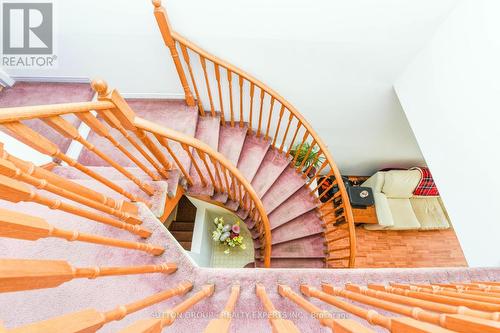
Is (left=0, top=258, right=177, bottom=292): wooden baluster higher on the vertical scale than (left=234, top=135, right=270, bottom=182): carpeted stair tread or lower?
lower

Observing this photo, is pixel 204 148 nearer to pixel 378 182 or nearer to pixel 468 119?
pixel 468 119

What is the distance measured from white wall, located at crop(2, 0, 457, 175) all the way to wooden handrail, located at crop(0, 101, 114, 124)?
4.65ft

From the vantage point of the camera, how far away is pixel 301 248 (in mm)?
3105

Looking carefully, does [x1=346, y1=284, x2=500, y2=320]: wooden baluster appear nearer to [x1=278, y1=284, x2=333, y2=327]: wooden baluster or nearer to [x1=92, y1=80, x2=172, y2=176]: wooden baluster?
[x1=278, y1=284, x2=333, y2=327]: wooden baluster

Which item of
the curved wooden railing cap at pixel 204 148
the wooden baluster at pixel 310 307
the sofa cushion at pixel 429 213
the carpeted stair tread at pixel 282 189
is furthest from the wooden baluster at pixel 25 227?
the sofa cushion at pixel 429 213

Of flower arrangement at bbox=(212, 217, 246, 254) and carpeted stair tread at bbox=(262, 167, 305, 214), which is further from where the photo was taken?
flower arrangement at bbox=(212, 217, 246, 254)

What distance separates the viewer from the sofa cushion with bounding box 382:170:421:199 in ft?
14.5

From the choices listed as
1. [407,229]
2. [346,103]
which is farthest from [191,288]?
[407,229]

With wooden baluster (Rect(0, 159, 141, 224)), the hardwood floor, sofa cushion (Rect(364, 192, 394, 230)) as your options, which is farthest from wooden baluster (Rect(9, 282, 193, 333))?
sofa cushion (Rect(364, 192, 394, 230))

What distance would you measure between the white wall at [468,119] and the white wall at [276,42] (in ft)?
0.78

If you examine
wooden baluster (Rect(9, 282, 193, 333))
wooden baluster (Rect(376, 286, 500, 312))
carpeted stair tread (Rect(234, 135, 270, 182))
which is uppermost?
carpeted stair tread (Rect(234, 135, 270, 182))

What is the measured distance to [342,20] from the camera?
2.38 metres

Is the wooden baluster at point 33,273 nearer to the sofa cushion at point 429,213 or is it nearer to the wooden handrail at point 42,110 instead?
the wooden handrail at point 42,110

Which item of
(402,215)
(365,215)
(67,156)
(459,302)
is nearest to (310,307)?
(459,302)
